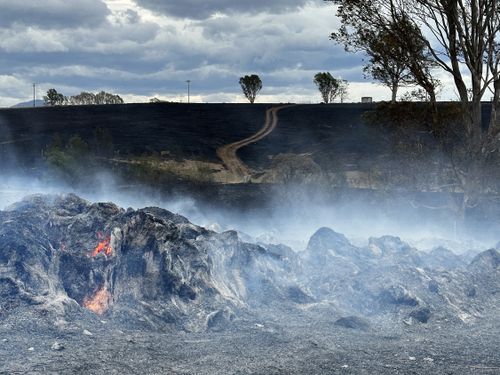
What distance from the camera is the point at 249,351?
1062 centimetres

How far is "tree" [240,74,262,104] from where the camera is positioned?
98.1 meters

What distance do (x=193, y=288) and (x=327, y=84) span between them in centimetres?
8423

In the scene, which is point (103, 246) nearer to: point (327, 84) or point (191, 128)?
point (191, 128)

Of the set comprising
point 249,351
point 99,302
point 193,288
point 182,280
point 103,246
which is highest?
point 103,246

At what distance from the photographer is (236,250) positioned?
1448cm

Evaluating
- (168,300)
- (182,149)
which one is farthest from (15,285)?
(182,149)

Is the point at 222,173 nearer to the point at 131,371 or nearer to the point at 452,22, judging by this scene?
the point at 452,22

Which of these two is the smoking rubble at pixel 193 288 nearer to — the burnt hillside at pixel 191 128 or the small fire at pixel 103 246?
the small fire at pixel 103 246

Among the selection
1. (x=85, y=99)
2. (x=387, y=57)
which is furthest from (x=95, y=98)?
(x=387, y=57)

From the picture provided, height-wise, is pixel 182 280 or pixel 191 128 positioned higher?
pixel 191 128

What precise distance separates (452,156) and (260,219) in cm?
786

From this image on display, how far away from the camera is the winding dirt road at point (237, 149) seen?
48344 mm

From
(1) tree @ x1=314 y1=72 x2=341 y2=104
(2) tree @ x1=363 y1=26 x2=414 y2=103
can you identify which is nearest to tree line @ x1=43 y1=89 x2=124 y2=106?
(1) tree @ x1=314 y1=72 x2=341 y2=104

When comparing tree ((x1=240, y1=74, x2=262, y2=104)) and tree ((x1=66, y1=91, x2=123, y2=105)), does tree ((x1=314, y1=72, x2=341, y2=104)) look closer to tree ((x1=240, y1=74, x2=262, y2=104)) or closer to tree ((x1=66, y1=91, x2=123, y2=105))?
tree ((x1=240, y1=74, x2=262, y2=104))
